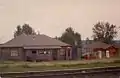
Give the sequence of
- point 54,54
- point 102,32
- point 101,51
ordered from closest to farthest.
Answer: point 54,54, point 101,51, point 102,32

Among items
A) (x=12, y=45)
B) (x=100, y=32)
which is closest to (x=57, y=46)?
(x=12, y=45)

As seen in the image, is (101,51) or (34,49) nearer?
(34,49)

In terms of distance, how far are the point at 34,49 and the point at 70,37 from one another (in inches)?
219

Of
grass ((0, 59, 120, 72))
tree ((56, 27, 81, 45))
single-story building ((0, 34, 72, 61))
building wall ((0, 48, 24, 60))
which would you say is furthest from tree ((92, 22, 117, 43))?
grass ((0, 59, 120, 72))

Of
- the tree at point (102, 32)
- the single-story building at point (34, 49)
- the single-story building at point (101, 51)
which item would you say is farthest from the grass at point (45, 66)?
the tree at point (102, 32)

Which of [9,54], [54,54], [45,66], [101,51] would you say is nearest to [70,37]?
[101,51]

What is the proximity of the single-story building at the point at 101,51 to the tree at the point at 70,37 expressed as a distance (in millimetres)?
1382

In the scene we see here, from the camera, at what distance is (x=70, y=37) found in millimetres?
28828

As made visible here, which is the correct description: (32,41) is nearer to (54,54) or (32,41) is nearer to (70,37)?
(54,54)

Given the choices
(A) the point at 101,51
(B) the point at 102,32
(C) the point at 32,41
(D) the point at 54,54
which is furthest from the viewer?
(B) the point at 102,32

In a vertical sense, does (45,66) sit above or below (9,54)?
below

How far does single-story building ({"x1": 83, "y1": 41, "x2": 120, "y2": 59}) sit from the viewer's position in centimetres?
2330

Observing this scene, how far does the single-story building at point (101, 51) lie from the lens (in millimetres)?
23298

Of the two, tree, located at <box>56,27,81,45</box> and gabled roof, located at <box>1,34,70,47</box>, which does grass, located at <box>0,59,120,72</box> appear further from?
tree, located at <box>56,27,81,45</box>
